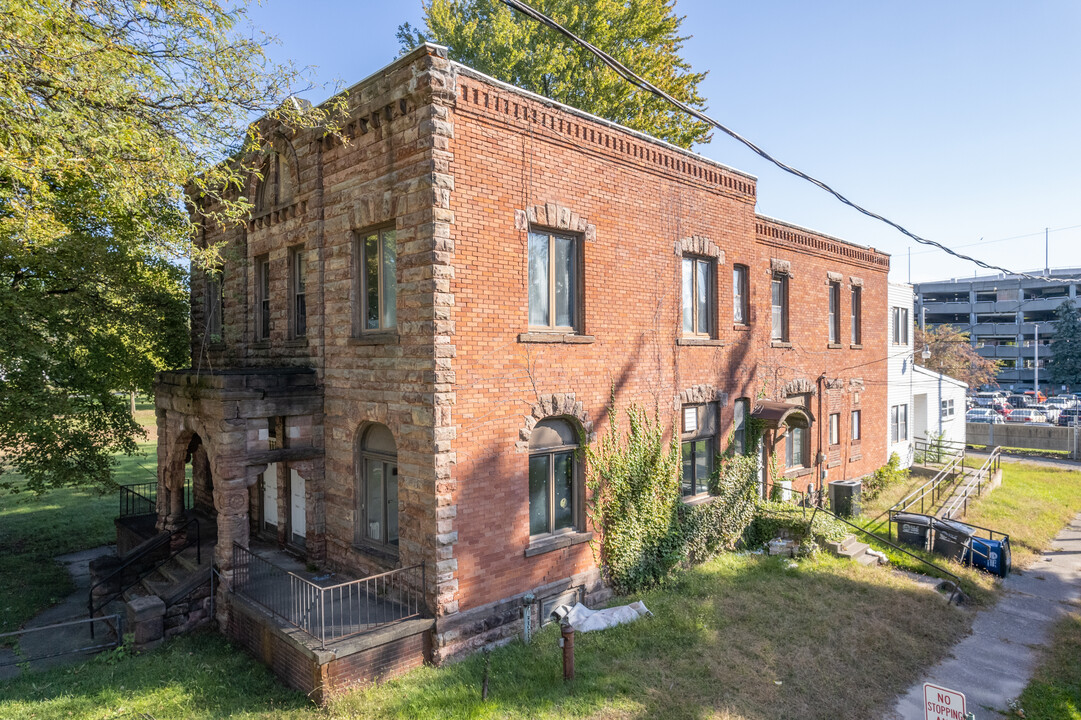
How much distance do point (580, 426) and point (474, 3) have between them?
19216 millimetres

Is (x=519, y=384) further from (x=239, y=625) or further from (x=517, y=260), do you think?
(x=239, y=625)

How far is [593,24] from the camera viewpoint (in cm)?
2164

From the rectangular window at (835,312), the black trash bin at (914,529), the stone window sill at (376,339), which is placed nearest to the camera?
the stone window sill at (376,339)

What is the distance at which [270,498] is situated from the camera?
515 inches

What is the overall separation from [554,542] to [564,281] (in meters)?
4.65

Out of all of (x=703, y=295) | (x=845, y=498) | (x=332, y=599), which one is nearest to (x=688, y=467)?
(x=703, y=295)

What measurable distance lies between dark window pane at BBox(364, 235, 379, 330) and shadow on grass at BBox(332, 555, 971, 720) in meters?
5.61

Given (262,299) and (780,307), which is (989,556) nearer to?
(780,307)

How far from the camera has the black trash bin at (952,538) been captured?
14.3m

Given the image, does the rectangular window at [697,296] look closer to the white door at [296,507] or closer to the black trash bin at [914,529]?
the black trash bin at [914,529]

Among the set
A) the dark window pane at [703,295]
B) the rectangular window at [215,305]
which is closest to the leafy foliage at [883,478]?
the dark window pane at [703,295]

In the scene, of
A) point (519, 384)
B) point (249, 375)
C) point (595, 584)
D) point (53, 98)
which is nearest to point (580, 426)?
point (519, 384)

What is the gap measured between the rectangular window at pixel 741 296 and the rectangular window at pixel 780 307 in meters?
2.15

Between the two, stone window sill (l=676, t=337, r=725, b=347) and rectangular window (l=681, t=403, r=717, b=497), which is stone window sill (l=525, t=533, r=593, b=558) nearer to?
rectangular window (l=681, t=403, r=717, b=497)
